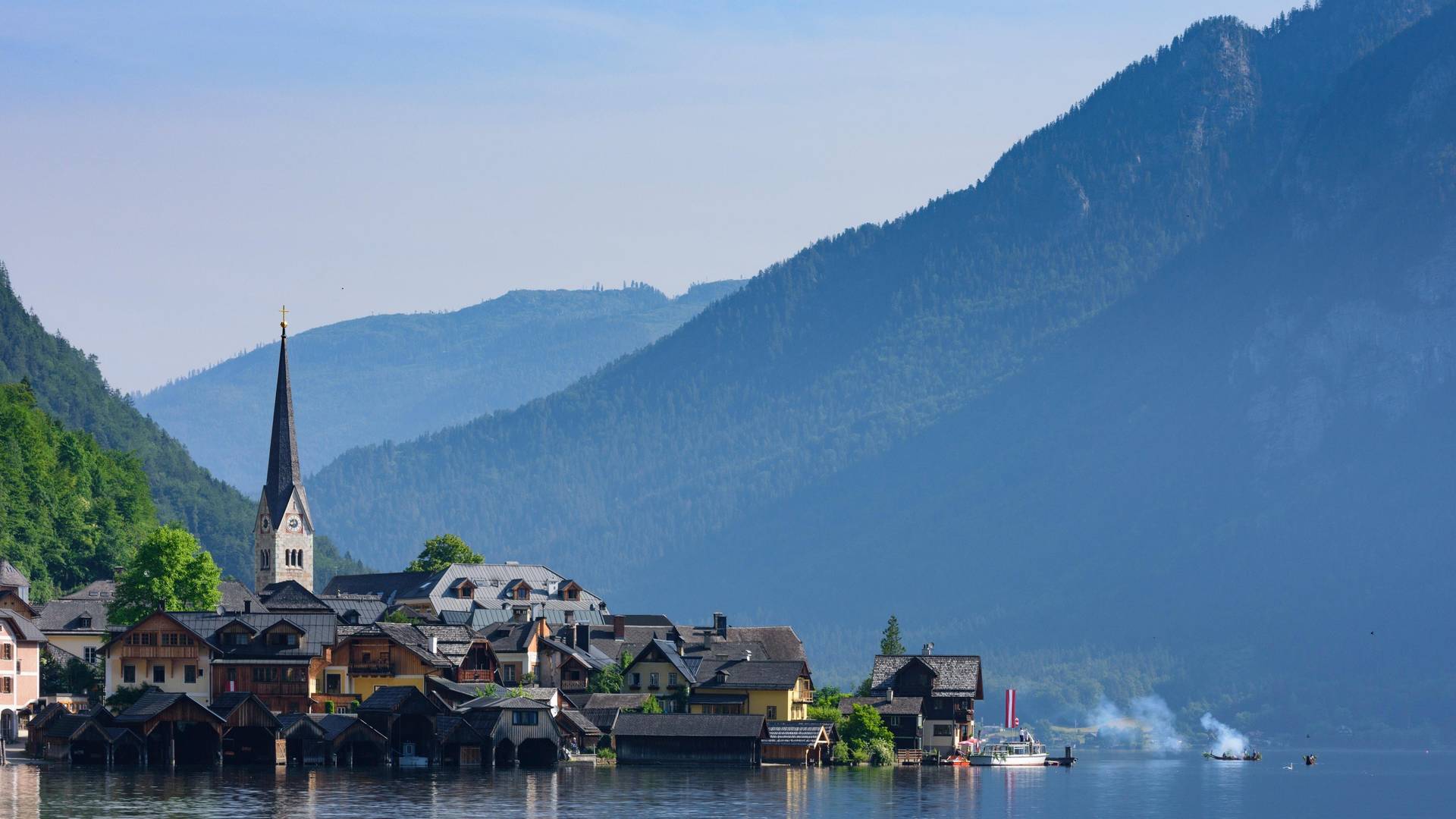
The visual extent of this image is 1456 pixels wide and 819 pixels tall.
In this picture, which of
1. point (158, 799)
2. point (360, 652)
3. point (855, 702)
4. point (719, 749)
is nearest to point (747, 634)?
point (855, 702)

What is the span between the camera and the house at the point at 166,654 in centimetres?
14862

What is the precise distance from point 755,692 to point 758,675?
4.81 feet

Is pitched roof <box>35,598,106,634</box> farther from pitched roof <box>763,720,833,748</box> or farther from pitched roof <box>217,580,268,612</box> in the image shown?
pitched roof <box>763,720,833,748</box>

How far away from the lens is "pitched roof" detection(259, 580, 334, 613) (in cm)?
16736

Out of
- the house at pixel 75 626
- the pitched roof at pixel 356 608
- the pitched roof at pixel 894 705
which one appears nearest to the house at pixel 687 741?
the pitched roof at pixel 894 705

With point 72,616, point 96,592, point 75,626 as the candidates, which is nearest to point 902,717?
point 75,626

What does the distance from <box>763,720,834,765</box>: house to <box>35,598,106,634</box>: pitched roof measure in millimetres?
50875

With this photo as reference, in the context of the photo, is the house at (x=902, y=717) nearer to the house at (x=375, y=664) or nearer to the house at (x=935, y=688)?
the house at (x=935, y=688)

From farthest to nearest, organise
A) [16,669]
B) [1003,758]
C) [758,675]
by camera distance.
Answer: [1003,758] < [758,675] < [16,669]

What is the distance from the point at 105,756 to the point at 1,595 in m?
41.2

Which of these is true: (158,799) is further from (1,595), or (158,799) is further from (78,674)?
(1,595)

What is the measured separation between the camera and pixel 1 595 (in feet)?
585

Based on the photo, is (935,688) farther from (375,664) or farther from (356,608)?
(375,664)

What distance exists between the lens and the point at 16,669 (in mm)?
153125
